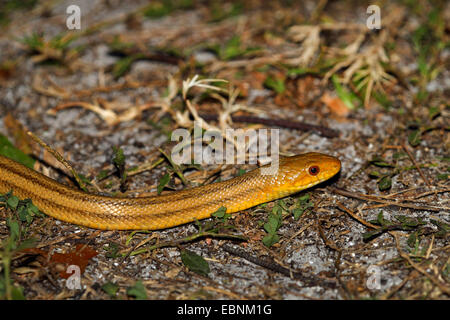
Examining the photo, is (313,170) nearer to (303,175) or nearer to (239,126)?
(303,175)

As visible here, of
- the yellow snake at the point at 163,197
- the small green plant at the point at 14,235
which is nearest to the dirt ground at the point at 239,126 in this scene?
the small green plant at the point at 14,235

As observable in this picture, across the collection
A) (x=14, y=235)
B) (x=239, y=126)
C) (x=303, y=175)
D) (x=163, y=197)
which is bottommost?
(x=14, y=235)

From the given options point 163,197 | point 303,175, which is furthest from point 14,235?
point 303,175

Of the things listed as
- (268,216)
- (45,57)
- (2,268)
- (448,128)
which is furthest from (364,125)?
(45,57)

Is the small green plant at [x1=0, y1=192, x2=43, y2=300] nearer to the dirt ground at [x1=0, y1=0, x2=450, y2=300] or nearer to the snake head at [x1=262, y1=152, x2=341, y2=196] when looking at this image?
the dirt ground at [x1=0, y1=0, x2=450, y2=300]

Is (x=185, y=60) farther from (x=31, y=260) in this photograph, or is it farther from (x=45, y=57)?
(x=31, y=260)

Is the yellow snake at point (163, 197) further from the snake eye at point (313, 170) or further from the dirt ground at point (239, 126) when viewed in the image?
the dirt ground at point (239, 126)
